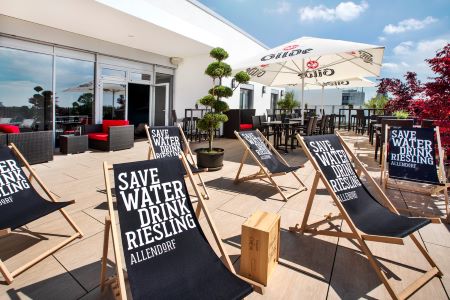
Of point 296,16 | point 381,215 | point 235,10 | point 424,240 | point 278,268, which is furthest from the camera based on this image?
point 235,10

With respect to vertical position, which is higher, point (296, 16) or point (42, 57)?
point (296, 16)

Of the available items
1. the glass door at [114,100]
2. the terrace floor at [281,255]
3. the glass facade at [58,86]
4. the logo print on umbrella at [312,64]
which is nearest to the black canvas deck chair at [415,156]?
the terrace floor at [281,255]

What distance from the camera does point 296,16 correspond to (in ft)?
33.9

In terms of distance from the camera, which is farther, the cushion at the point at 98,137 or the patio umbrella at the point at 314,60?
the cushion at the point at 98,137

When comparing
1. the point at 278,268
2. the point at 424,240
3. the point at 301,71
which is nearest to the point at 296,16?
the point at 301,71

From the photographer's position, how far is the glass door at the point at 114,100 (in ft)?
28.2

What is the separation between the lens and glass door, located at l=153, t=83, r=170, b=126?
34.7ft

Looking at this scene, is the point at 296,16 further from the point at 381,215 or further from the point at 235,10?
the point at 381,215

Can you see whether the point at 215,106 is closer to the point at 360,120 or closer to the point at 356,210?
the point at 356,210

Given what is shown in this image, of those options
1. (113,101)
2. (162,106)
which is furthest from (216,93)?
(162,106)

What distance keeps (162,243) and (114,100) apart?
27.6 feet

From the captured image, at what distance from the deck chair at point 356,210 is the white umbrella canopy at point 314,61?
2.81m

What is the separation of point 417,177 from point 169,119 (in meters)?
9.04

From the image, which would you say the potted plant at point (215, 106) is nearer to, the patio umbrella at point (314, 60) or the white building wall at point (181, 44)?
the patio umbrella at point (314, 60)
